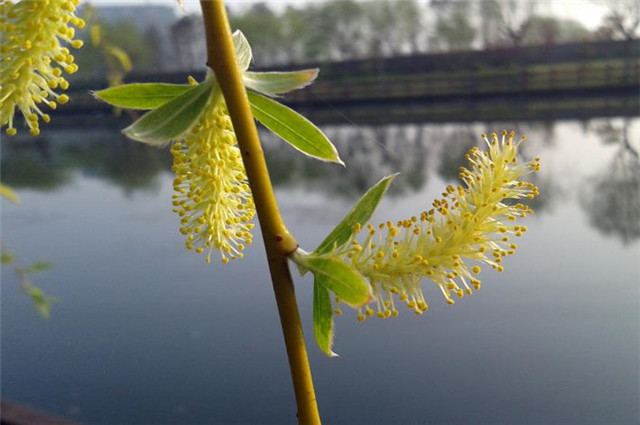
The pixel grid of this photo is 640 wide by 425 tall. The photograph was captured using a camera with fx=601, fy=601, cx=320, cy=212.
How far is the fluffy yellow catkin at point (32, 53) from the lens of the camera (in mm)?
283

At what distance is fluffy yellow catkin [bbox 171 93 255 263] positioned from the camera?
31 cm

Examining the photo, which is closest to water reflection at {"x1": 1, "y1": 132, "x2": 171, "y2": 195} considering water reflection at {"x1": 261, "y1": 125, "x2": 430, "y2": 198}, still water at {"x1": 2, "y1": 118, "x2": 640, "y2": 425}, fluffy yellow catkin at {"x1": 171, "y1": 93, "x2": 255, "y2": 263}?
still water at {"x1": 2, "y1": 118, "x2": 640, "y2": 425}

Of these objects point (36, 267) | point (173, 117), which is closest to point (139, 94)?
point (173, 117)

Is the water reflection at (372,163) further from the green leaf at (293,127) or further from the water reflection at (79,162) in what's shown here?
the green leaf at (293,127)

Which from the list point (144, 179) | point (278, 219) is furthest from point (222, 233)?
point (144, 179)

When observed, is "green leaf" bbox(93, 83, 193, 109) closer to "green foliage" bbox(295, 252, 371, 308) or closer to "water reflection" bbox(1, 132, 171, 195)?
"green foliage" bbox(295, 252, 371, 308)

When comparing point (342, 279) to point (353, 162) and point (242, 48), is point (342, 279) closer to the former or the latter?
point (242, 48)

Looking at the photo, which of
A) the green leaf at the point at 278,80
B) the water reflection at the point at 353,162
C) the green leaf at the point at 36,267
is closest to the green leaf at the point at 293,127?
the green leaf at the point at 278,80

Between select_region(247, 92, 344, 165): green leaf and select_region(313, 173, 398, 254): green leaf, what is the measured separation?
0.02 meters

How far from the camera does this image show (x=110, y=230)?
715cm

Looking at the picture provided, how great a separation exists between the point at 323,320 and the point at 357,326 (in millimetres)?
4181

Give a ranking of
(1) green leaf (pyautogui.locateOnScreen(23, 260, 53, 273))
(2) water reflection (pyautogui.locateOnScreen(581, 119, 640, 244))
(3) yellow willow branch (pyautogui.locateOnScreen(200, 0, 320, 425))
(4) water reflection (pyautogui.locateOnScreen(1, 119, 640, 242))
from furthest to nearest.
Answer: (4) water reflection (pyautogui.locateOnScreen(1, 119, 640, 242)) → (2) water reflection (pyautogui.locateOnScreen(581, 119, 640, 244)) → (1) green leaf (pyautogui.locateOnScreen(23, 260, 53, 273)) → (3) yellow willow branch (pyautogui.locateOnScreen(200, 0, 320, 425))

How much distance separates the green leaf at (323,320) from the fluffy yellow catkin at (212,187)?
0.23ft

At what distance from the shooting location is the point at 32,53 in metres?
0.30
